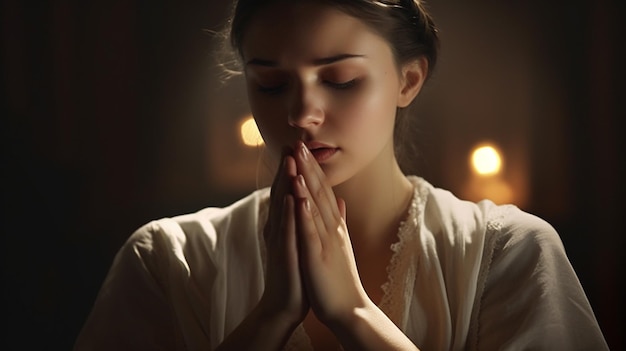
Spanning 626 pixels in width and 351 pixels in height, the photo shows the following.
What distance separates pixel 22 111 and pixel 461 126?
741mm

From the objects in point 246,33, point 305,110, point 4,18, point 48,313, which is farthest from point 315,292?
point 4,18

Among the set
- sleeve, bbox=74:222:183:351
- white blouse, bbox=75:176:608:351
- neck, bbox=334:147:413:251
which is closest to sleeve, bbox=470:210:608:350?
white blouse, bbox=75:176:608:351

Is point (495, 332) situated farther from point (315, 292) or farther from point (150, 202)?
point (150, 202)

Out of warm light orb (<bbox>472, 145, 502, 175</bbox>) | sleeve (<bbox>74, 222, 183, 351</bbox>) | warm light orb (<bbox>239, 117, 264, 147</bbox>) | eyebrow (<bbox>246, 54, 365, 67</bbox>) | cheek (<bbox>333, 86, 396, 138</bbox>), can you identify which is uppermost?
eyebrow (<bbox>246, 54, 365, 67</bbox>)

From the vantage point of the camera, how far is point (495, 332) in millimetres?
947

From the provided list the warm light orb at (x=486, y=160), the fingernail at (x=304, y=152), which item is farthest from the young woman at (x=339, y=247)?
the warm light orb at (x=486, y=160)

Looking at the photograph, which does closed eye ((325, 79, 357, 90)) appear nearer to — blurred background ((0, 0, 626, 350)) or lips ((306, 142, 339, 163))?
lips ((306, 142, 339, 163))

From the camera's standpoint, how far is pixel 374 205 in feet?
3.50

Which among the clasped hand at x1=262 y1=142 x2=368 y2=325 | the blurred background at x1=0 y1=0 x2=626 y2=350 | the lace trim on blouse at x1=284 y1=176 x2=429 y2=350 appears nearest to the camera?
the clasped hand at x1=262 y1=142 x2=368 y2=325

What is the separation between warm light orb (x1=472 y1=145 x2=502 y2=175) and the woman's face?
0.38m

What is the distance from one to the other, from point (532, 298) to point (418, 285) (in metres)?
0.14

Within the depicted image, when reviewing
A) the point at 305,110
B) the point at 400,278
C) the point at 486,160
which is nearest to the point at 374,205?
the point at 400,278

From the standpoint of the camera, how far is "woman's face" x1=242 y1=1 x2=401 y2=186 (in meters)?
0.92

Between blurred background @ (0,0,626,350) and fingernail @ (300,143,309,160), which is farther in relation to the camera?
blurred background @ (0,0,626,350)
